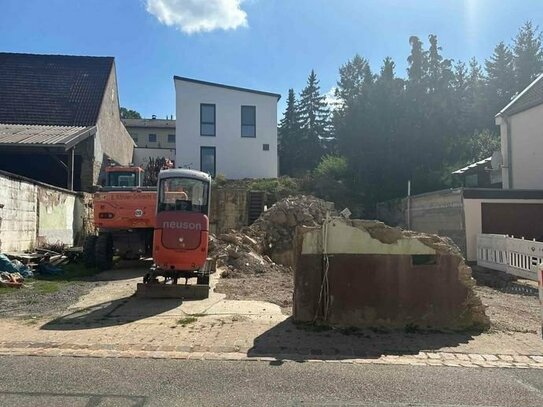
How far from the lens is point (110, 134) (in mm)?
31531

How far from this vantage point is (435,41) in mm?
47156

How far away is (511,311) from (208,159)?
26350 mm

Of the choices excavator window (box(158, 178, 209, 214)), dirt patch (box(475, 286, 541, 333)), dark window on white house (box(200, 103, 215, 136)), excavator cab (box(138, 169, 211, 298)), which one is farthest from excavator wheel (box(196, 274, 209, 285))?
dark window on white house (box(200, 103, 215, 136))

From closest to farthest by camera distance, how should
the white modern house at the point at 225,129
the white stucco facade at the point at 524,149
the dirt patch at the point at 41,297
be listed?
the dirt patch at the point at 41,297 < the white stucco facade at the point at 524,149 < the white modern house at the point at 225,129

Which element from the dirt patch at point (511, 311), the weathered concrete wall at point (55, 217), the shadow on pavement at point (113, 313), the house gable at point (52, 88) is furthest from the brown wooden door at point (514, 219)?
the house gable at point (52, 88)

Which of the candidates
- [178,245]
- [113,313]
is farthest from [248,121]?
[113,313]

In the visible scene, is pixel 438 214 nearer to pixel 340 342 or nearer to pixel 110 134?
pixel 340 342

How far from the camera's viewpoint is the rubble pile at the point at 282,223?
68.8 feet

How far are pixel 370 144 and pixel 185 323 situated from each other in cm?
2944

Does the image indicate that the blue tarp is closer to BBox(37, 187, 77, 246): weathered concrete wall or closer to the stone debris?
BBox(37, 187, 77, 246): weathered concrete wall

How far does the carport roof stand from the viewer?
66.8ft

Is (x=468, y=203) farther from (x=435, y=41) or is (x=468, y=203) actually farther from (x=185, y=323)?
(x=435, y=41)

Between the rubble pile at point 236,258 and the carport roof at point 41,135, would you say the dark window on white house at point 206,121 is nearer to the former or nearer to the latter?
the carport roof at point 41,135

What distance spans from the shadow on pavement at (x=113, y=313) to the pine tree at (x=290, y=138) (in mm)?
48283
